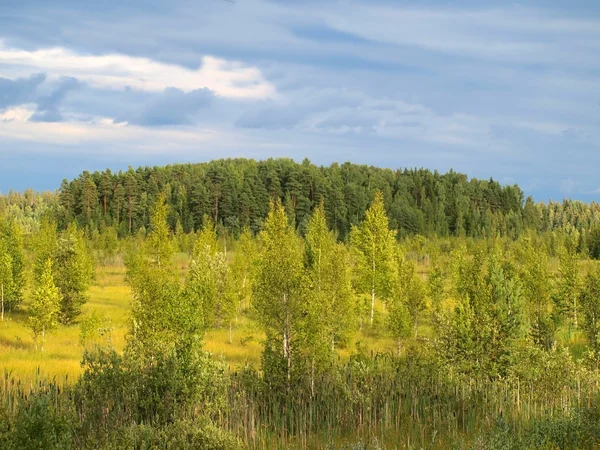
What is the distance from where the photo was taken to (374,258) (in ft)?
150

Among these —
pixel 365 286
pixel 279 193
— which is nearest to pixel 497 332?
pixel 365 286

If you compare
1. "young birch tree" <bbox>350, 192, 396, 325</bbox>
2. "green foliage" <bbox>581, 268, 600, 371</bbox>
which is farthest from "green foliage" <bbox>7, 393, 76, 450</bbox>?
"young birch tree" <bbox>350, 192, 396, 325</bbox>

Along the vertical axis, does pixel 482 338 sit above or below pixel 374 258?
below

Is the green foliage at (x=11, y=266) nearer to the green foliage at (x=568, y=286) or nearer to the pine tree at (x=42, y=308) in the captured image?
the pine tree at (x=42, y=308)

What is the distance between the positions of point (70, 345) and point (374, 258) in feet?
78.0

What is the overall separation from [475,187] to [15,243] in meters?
138

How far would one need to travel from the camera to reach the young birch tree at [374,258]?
45.5 meters

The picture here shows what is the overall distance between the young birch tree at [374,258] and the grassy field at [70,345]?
4377 millimetres

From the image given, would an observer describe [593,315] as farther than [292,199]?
No

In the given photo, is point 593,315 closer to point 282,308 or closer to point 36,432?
point 282,308

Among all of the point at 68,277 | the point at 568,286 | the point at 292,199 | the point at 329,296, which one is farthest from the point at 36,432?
the point at 292,199

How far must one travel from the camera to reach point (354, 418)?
17406 mm

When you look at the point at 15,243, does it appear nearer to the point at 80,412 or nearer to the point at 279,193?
the point at 80,412

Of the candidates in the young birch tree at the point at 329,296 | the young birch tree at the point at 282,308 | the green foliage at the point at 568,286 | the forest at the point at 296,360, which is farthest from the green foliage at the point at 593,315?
the young birch tree at the point at 282,308
